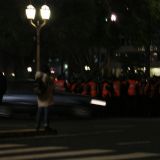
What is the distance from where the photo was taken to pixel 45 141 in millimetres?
17906

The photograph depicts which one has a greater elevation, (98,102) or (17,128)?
(98,102)

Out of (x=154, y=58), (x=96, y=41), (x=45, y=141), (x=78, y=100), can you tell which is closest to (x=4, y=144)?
(x=45, y=141)

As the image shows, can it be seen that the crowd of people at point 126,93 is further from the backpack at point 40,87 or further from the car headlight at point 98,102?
the backpack at point 40,87

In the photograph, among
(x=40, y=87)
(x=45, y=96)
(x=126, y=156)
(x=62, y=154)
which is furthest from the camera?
(x=45, y=96)

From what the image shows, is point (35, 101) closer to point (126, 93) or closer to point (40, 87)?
point (126, 93)

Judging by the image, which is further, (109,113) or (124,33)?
(124,33)

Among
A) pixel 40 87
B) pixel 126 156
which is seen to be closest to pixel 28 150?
pixel 126 156

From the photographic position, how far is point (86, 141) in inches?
703

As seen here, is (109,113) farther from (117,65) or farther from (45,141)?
(117,65)

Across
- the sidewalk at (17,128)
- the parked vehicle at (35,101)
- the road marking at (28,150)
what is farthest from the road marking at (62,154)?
the parked vehicle at (35,101)

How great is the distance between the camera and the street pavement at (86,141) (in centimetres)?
1488

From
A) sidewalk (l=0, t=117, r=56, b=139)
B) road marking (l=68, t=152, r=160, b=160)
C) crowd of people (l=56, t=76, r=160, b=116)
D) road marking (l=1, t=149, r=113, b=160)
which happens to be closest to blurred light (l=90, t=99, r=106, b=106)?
crowd of people (l=56, t=76, r=160, b=116)

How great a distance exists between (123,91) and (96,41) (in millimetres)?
18248

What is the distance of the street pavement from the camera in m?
14.9
